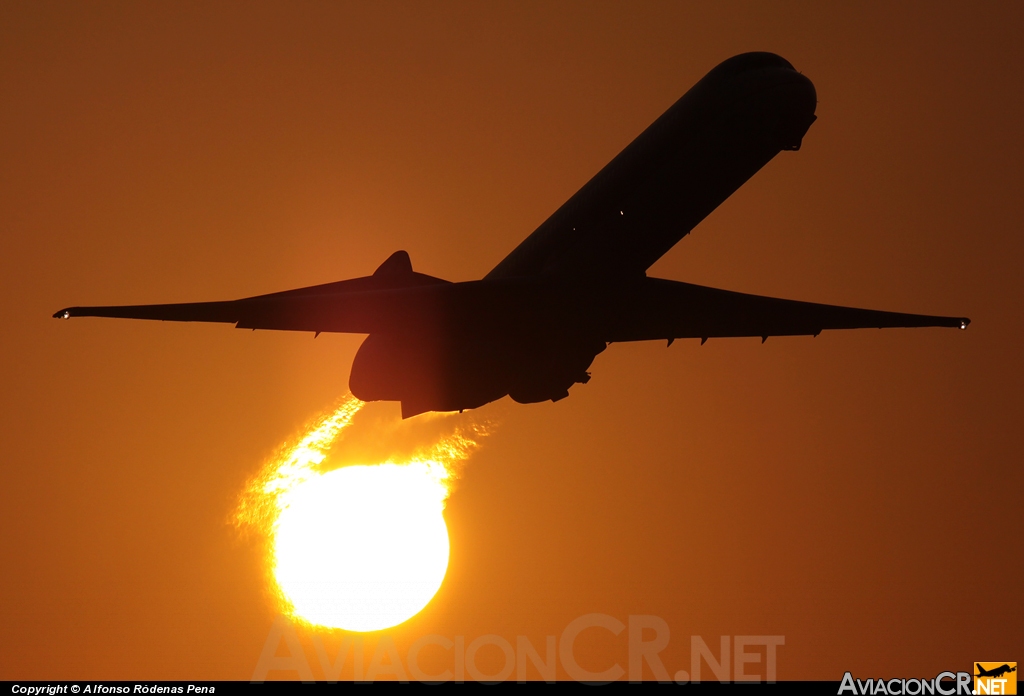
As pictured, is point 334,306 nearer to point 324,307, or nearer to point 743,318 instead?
point 324,307

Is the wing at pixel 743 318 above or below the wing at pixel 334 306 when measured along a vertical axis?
above

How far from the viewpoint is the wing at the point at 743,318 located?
161 feet

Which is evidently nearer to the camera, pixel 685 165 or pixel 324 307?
pixel 685 165

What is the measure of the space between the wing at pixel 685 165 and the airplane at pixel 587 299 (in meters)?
0.05

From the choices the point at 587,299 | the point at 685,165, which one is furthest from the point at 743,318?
the point at 685,165

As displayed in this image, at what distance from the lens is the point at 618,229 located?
40.4 meters

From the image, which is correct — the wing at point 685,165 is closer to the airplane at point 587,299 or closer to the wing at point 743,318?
the airplane at point 587,299

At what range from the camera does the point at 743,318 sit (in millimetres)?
51438

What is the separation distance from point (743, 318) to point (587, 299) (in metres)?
11.8

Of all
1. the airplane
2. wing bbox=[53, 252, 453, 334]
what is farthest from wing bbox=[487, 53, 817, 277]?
wing bbox=[53, 252, 453, 334]

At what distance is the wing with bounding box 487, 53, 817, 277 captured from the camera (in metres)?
37.7

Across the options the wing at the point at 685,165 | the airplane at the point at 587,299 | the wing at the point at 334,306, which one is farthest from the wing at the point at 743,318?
the wing at the point at 334,306

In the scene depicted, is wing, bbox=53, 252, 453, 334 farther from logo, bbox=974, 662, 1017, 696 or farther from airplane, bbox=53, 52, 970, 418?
logo, bbox=974, 662, 1017, 696

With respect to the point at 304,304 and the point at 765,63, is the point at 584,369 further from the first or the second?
the point at 765,63
